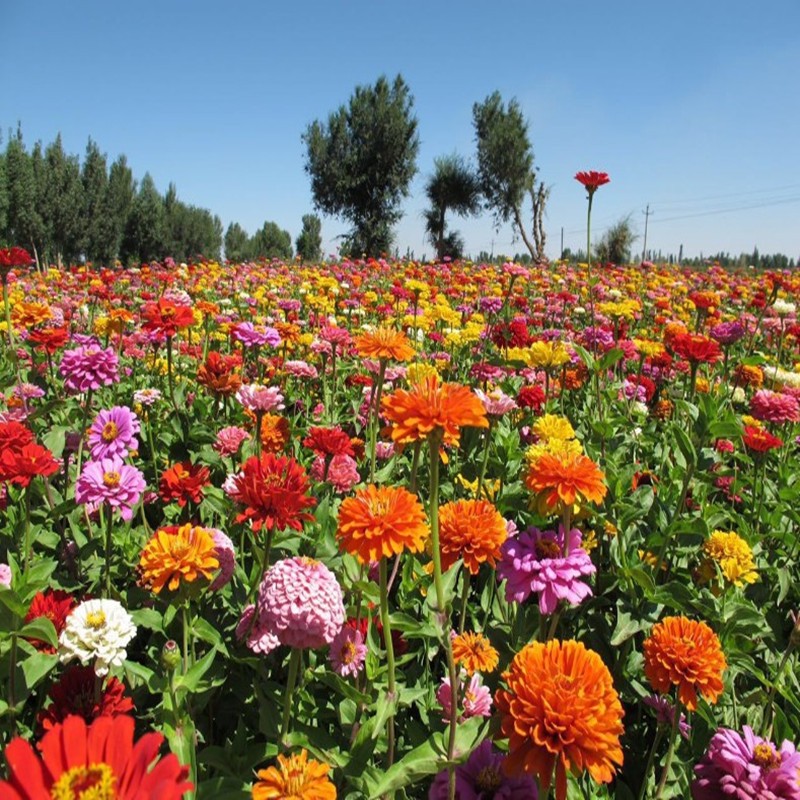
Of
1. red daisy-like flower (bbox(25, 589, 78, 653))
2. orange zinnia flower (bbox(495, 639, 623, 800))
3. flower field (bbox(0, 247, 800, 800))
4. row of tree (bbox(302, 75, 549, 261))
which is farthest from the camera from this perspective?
row of tree (bbox(302, 75, 549, 261))

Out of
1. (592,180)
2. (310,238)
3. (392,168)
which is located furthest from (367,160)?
(592,180)

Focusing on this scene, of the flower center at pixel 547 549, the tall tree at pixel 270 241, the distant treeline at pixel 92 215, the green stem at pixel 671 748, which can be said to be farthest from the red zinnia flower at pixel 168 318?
the tall tree at pixel 270 241

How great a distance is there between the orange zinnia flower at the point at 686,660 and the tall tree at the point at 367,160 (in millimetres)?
33224

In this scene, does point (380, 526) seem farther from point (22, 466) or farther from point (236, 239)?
point (236, 239)

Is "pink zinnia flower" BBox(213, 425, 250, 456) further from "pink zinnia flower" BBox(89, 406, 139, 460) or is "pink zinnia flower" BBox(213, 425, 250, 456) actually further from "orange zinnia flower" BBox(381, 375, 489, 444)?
"orange zinnia flower" BBox(381, 375, 489, 444)

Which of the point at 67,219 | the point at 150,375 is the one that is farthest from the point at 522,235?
the point at 150,375

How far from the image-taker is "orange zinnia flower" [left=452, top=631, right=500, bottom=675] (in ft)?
5.23

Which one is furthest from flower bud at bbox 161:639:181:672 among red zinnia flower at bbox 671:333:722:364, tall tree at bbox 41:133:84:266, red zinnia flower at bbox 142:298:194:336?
tall tree at bbox 41:133:84:266

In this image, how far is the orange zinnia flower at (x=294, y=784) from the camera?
97 cm

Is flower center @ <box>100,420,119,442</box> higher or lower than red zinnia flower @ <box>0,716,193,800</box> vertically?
higher

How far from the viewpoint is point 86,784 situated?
2.04 ft

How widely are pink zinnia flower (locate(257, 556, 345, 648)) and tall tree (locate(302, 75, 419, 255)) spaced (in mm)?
33277

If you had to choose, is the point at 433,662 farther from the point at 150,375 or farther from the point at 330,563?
the point at 150,375

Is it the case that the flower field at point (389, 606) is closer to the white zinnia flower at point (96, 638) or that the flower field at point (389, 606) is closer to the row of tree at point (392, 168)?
the white zinnia flower at point (96, 638)
